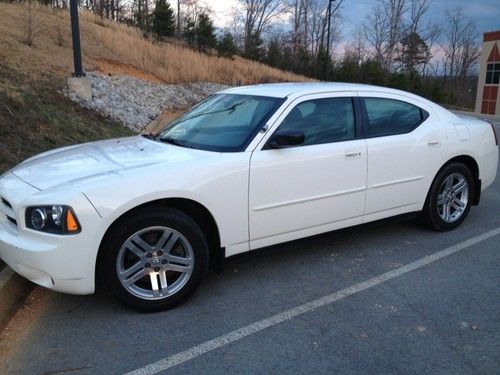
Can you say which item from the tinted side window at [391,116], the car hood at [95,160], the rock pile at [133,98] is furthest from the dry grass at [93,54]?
the tinted side window at [391,116]

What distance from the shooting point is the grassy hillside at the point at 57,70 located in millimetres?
8125

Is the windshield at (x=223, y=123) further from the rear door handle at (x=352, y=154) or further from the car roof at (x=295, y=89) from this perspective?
the rear door handle at (x=352, y=154)

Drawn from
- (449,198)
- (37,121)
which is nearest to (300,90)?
(449,198)

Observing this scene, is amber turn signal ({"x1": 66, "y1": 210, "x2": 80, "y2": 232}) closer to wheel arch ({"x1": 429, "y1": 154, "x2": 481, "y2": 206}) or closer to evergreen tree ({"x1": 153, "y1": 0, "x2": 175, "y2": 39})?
wheel arch ({"x1": 429, "y1": 154, "x2": 481, "y2": 206})

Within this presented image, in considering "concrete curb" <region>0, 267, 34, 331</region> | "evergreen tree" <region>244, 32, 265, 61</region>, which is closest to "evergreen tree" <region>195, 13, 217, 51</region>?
"evergreen tree" <region>244, 32, 265, 61</region>

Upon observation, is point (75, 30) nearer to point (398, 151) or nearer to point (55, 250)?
point (398, 151)

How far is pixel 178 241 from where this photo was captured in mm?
3619

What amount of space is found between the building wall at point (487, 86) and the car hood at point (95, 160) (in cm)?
3161

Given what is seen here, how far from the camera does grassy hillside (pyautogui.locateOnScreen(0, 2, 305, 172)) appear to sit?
26.7 ft

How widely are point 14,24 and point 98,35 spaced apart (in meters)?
4.77

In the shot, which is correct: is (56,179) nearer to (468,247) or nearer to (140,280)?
(140,280)

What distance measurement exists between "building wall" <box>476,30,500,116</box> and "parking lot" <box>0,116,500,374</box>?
30.8 m

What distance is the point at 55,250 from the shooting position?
3193 mm

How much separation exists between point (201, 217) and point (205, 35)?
32.7 meters
